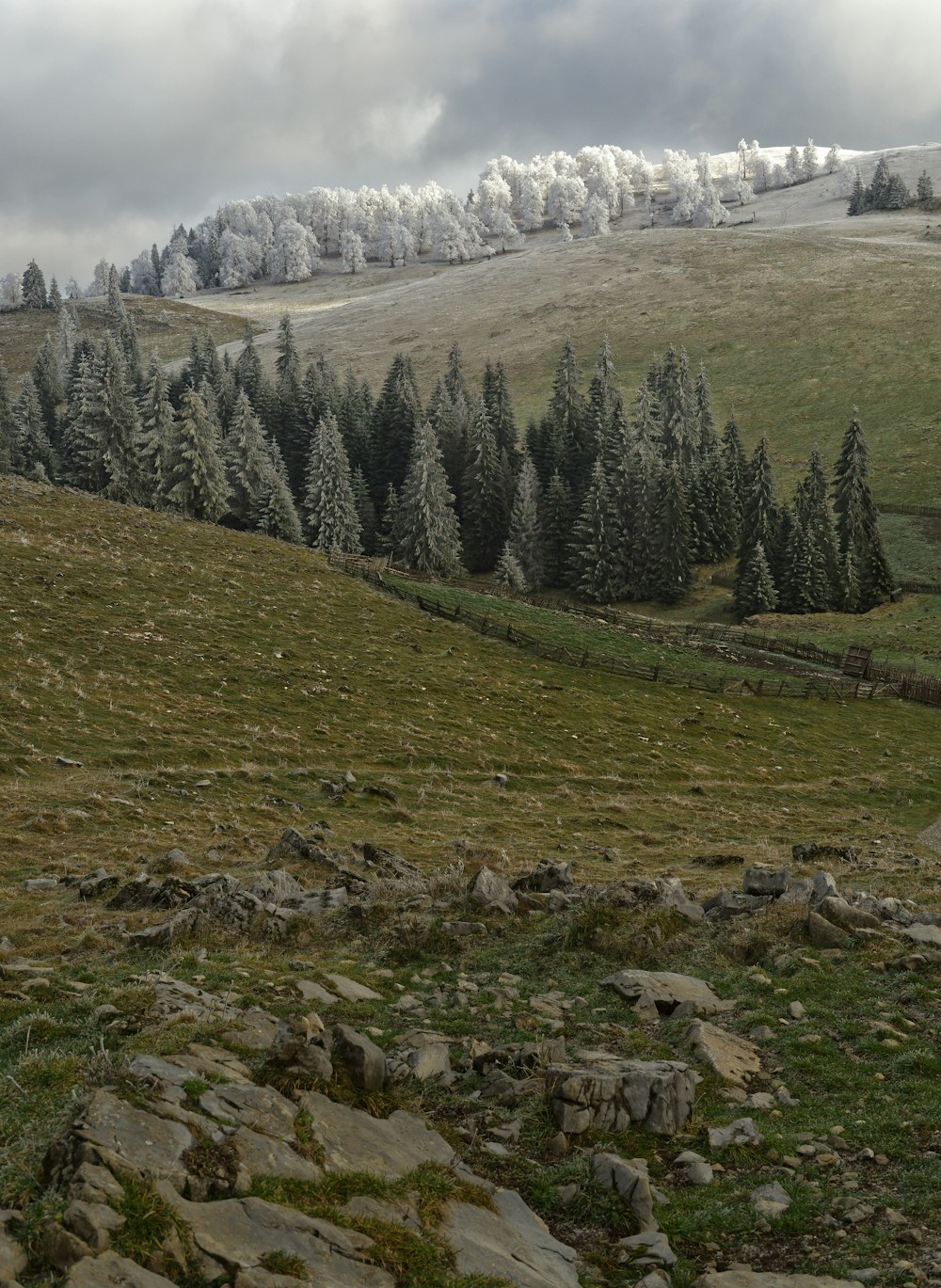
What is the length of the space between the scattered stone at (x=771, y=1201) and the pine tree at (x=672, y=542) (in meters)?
79.9

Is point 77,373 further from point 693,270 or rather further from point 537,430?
point 693,270

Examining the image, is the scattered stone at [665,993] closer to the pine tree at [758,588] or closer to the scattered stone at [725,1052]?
the scattered stone at [725,1052]

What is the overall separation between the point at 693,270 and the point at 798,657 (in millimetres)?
141478

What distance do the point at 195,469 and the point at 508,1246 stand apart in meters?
73.8

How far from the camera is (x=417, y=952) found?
1473cm

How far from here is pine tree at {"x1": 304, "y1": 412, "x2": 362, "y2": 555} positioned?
281ft

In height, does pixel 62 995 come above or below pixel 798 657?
above

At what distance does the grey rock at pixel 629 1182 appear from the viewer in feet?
28.8

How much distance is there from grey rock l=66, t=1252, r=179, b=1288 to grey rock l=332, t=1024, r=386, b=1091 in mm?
3385

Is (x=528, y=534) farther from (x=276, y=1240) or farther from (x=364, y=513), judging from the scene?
(x=276, y=1240)

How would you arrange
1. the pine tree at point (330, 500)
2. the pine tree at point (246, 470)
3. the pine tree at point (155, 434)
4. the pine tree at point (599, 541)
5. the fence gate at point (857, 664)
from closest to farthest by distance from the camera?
the fence gate at point (857, 664), the pine tree at point (155, 434), the pine tree at point (246, 470), the pine tree at point (330, 500), the pine tree at point (599, 541)

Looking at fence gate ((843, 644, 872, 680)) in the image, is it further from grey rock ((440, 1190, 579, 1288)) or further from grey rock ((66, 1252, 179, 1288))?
grey rock ((66, 1252, 179, 1288))

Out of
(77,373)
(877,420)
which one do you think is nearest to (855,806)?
(877,420)

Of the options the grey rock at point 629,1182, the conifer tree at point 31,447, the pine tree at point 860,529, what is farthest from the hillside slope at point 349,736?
the conifer tree at point 31,447
